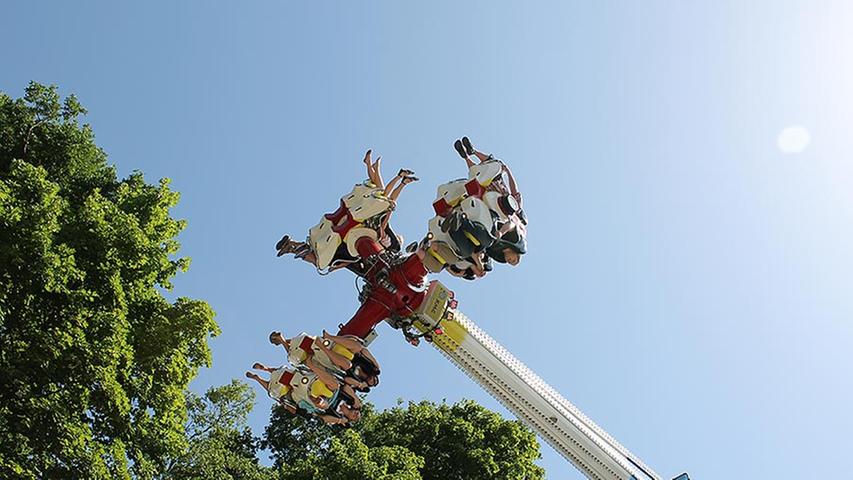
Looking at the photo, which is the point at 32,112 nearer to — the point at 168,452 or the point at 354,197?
the point at 168,452

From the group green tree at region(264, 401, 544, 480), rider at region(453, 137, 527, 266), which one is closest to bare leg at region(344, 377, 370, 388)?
rider at region(453, 137, 527, 266)

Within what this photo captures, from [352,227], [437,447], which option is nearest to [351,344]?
[352,227]

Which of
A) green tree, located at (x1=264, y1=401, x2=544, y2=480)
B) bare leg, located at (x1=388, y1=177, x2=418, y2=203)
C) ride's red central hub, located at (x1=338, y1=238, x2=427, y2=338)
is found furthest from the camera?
green tree, located at (x1=264, y1=401, x2=544, y2=480)

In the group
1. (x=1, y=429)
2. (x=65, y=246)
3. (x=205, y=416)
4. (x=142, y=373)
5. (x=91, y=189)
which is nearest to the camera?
(x=1, y=429)

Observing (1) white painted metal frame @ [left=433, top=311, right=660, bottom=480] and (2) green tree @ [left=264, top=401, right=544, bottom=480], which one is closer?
(1) white painted metal frame @ [left=433, top=311, right=660, bottom=480]

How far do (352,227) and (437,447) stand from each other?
1264 centimetres

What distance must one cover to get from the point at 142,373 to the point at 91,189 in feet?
15.2

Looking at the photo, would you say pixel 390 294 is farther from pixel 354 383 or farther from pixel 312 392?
pixel 312 392

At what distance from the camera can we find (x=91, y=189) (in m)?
17.4

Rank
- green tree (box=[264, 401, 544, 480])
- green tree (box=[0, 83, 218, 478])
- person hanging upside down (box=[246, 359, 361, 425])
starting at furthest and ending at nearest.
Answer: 1. green tree (box=[264, 401, 544, 480])
2. green tree (box=[0, 83, 218, 478])
3. person hanging upside down (box=[246, 359, 361, 425])

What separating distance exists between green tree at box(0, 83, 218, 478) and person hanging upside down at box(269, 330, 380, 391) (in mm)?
5134

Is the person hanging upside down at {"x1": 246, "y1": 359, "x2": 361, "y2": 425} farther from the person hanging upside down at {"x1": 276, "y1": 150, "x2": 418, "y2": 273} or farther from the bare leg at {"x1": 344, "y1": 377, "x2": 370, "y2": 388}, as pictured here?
the person hanging upside down at {"x1": 276, "y1": 150, "x2": 418, "y2": 273}

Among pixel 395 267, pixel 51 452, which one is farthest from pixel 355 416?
pixel 51 452

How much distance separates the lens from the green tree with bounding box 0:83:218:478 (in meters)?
13.3
